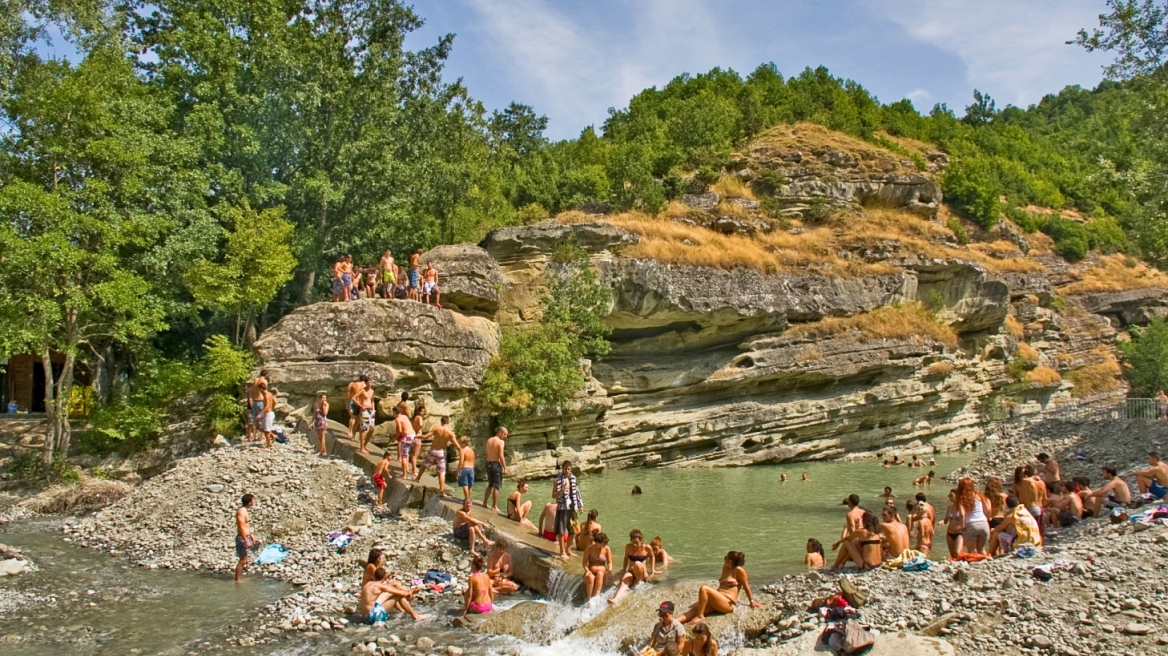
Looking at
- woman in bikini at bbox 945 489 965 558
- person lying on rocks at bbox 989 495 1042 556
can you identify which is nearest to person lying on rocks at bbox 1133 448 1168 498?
person lying on rocks at bbox 989 495 1042 556

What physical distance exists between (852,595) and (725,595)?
1.59 metres

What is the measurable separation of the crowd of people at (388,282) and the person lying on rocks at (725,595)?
1623 centimetres

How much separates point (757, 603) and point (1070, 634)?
3.55 m

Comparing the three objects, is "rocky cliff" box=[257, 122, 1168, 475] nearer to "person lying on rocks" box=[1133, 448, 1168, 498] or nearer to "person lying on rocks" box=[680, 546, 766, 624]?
"person lying on rocks" box=[680, 546, 766, 624]

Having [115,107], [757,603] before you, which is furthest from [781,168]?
[757,603]

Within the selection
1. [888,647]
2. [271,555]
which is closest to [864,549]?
[888,647]

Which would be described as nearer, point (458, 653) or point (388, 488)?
point (458, 653)

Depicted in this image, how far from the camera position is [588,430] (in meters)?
29.2

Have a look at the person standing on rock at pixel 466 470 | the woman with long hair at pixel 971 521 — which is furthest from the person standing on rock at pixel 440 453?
the woman with long hair at pixel 971 521

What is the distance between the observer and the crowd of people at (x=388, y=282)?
24.2 meters

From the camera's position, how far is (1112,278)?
5506 cm

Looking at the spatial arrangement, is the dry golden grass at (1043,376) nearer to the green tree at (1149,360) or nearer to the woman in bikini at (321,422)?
the green tree at (1149,360)

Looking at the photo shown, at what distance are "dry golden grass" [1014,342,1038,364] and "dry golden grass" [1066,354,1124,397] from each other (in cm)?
528

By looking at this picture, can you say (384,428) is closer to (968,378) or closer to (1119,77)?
(1119,77)
